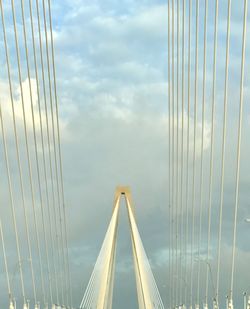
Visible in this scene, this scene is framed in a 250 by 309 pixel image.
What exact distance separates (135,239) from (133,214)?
9.88 meters

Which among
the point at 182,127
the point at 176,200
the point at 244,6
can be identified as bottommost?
the point at 176,200

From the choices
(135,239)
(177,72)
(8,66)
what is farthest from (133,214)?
(8,66)

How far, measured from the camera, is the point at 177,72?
44938mm

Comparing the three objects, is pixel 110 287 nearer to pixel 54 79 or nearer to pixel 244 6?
pixel 54 79

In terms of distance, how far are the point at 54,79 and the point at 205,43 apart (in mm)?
7469

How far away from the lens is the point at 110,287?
190 ft

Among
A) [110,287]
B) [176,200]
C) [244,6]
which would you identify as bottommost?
[110,287]

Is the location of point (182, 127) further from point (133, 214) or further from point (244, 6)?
point (133, 214)

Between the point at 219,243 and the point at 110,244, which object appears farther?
the point at 110,244

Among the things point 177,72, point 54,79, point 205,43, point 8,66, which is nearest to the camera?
point 8,66

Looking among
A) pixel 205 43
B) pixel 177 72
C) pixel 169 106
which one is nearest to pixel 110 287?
pixel 169 106

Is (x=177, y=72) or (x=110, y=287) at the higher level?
(x=177, y=72)

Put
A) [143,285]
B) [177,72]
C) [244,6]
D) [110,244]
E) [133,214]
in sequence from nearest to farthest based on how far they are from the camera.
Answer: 1. [244,6]
2. [177,72]
3. [143,285]
4. [110,244]
5. [133,214]

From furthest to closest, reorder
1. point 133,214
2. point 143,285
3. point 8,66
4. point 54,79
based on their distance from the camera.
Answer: point 133,214 → point 143,285 → point 54,79 → point 8,66
